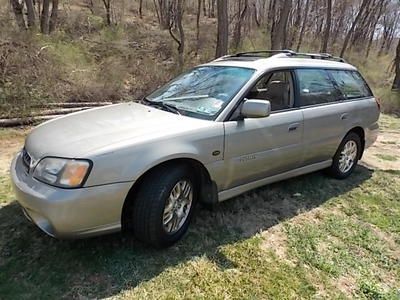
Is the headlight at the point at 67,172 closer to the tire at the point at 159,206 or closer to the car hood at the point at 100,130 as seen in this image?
the car hood at the point at 100,130

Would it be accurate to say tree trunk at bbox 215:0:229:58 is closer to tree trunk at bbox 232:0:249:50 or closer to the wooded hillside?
the wooded hillside

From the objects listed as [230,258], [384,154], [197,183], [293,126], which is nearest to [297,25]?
[384,154]

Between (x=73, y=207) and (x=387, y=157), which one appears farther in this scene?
(x=387, y=157)

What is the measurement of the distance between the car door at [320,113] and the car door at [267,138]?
0.14 m

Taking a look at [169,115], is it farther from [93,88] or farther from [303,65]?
[93,88]

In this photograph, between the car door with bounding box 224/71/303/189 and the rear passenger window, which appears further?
the rear passenger window

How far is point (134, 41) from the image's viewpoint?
1345cm

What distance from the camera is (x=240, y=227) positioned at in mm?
3404

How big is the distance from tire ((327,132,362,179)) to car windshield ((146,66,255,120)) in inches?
71.4

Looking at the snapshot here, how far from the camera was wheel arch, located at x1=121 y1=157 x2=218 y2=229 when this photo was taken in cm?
272

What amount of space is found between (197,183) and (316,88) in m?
1.98

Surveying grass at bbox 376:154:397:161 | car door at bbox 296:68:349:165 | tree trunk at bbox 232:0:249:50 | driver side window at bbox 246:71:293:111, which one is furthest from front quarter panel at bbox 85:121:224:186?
tree trunk at bbox 232:0:249:50

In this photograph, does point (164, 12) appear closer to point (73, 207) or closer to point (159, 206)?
point (159, 206)

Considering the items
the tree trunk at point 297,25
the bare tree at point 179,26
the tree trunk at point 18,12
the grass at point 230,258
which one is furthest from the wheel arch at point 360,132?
the tree trunk at point 297,25
